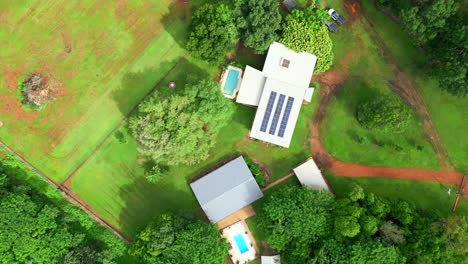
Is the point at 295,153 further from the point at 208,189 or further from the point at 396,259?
the point at 396,259

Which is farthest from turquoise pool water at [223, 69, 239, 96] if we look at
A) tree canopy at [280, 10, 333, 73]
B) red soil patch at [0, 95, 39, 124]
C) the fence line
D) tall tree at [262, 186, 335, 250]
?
red soil patch at [0, 95, 39, 124]

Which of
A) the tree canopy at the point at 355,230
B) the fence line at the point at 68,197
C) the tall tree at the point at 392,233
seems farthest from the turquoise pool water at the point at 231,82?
the tall tree at the point at 392,233

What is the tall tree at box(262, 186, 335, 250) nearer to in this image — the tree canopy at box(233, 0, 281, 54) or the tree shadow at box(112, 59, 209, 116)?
the tree canopy at box(233, 0, 281, 54)

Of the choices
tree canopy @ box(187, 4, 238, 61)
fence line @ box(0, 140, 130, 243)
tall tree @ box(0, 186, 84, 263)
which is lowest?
tall tree @ box(0, 186, 84, 263)

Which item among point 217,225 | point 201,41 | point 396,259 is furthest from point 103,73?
point 396,259

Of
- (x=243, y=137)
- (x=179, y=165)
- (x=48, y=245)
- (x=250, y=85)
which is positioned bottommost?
(x=48, y=245)

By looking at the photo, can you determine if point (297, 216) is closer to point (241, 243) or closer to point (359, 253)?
point (359, 253)

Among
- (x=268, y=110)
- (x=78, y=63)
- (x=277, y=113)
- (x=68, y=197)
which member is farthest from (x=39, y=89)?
(x=277, y=113)
